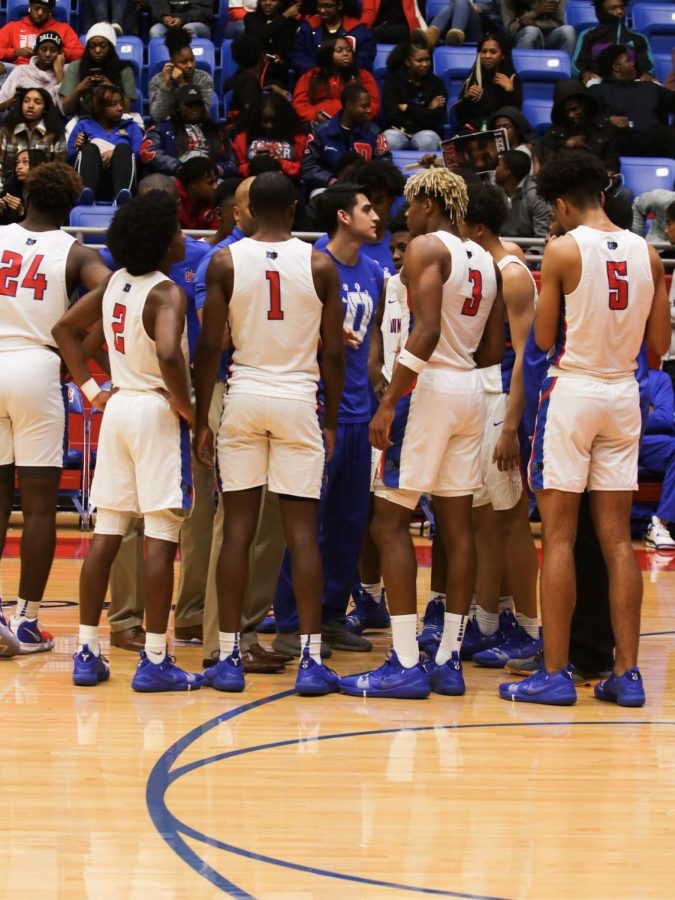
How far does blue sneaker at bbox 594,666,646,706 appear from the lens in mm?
5176

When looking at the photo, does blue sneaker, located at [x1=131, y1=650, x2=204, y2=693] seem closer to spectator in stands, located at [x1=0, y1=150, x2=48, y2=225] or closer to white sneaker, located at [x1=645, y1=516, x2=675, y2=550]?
white sneaker, located at [x1=645, y1=516, x2=675, y2=550]

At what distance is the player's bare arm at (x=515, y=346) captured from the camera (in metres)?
5.62

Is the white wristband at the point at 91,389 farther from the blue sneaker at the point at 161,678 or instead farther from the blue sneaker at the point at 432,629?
the blue sneaker at the point at 432,629

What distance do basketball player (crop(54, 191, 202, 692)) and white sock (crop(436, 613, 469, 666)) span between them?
3.25ft

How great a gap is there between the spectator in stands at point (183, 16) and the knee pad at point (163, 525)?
31.6ft

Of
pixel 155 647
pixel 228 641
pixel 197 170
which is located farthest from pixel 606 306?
pixel 197 170

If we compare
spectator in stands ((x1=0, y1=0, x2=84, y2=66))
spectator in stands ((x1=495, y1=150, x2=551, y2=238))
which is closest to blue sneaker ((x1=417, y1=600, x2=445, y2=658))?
spectator in stands ((x1=495, y1=150, x2=551, y2=238))

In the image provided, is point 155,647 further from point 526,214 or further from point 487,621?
point 526,214

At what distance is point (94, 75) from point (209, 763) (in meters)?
9.35

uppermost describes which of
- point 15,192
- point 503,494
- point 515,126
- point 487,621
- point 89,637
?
point 515,126

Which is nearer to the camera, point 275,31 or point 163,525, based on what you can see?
point 163,525

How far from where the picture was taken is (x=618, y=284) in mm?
5098

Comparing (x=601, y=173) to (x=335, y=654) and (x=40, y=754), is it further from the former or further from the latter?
(x=40, y=754)

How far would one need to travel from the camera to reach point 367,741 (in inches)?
182
